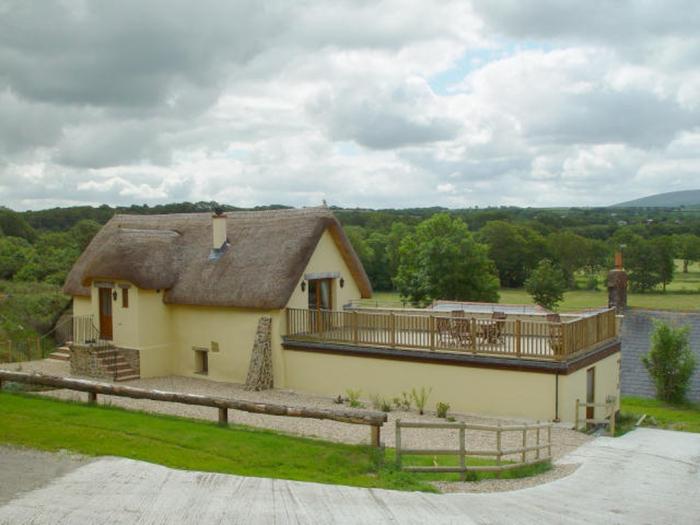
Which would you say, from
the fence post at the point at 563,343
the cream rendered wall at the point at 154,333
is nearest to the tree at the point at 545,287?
the cream rendered wall at the point at 154,333

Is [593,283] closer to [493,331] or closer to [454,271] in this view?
[454,271]

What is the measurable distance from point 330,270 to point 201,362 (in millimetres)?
5396

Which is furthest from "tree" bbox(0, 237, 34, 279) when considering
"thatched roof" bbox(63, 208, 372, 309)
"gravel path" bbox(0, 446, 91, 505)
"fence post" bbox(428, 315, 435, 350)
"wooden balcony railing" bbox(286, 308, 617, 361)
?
"gravel path" bbox(0, 446, 91, 505)

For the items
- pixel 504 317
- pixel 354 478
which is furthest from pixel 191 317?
pixel 354 478

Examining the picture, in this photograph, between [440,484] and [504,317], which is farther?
[504,317]

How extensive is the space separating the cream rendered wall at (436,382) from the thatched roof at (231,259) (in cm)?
235

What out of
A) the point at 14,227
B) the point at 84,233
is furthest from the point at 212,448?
the point at 14,227

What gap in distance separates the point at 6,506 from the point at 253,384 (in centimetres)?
1329

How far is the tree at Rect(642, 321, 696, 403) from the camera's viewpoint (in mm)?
31125

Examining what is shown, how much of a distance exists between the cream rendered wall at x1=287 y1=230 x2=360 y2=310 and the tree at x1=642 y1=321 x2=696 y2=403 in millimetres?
13791

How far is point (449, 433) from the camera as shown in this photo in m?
17.4

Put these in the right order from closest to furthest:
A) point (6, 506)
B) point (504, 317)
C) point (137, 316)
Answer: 1. point (6, 506)
2. point (504, 317)
3. point (137, 316)

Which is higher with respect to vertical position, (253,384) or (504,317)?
(504,317)

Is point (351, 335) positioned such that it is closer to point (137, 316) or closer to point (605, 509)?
point (137, 316)
